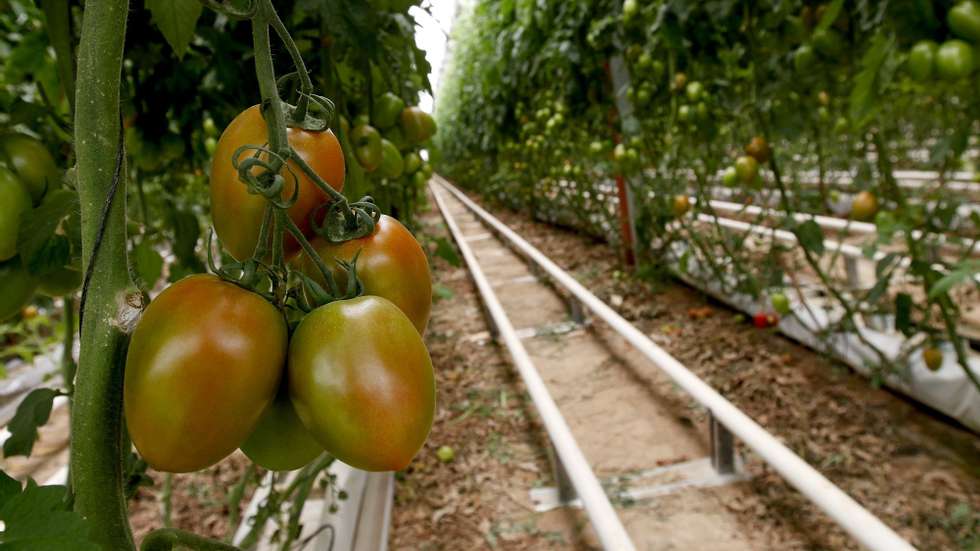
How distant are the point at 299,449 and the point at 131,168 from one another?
4.34 feet

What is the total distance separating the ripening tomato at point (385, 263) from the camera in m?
0.47

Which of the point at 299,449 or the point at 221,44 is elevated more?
the point at 221,44

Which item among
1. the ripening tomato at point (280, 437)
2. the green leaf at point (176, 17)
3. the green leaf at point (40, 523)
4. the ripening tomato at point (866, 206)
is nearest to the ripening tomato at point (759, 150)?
the ripening tomato at point (866, 206)

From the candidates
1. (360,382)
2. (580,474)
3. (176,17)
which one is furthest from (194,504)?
(360,382)

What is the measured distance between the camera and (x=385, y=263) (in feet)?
1.55

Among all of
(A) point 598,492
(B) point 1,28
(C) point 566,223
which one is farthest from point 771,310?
(C) point 566,223

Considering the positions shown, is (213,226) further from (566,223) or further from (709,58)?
(566,223)

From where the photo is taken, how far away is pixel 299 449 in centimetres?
45

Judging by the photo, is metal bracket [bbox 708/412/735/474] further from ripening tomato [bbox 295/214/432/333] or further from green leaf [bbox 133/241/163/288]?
ripening tomato [bbox 295/214/432/333]

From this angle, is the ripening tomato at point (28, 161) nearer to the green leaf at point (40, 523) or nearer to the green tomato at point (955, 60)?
the green leaf at point (40, 523)

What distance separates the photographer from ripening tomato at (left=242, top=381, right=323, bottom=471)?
0.45m

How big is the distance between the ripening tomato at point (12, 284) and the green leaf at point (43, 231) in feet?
0.11

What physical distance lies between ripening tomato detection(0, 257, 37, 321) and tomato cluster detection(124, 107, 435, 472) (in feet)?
0.96

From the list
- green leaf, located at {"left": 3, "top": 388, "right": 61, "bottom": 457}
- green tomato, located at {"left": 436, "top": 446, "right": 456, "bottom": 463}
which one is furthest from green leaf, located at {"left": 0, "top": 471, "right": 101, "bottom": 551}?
green tomato, located at {"left": 436, "top": 446, "right": 456, "bottom": 463}
